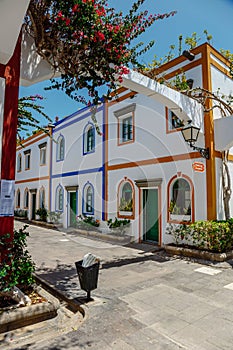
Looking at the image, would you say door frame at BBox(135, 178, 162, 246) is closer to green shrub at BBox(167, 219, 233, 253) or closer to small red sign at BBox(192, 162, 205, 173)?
green shrub at BBox(167, 219, 233, 253)

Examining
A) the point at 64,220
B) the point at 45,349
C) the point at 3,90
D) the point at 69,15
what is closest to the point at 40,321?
the point at 45,349

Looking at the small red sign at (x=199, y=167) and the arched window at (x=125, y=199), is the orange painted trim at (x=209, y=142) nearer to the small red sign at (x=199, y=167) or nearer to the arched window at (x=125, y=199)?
the small red sign at (x=199, y=167)

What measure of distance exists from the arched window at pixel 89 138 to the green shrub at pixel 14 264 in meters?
9.27

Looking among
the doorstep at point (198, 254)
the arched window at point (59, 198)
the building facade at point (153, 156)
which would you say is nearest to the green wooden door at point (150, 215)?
the building facade at point (153, 156)

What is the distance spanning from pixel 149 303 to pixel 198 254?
3.45 m

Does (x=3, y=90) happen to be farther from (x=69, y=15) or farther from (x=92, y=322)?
(x=92, y=322)

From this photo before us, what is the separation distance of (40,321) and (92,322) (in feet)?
2.40

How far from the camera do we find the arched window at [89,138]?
13.1 m

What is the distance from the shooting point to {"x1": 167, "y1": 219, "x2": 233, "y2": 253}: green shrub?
7080 millimetres

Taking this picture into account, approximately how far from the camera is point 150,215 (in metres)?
9.89

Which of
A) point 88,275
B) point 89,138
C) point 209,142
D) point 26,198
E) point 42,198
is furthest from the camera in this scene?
point 26,198

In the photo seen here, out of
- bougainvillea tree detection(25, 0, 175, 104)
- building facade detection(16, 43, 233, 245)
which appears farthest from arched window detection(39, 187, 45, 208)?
bougainvillea tree detection(25, 0, 175, 104)

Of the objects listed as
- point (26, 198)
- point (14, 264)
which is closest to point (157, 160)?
point (14, 264)

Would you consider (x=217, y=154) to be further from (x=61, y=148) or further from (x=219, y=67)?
(x=61, y=148)
